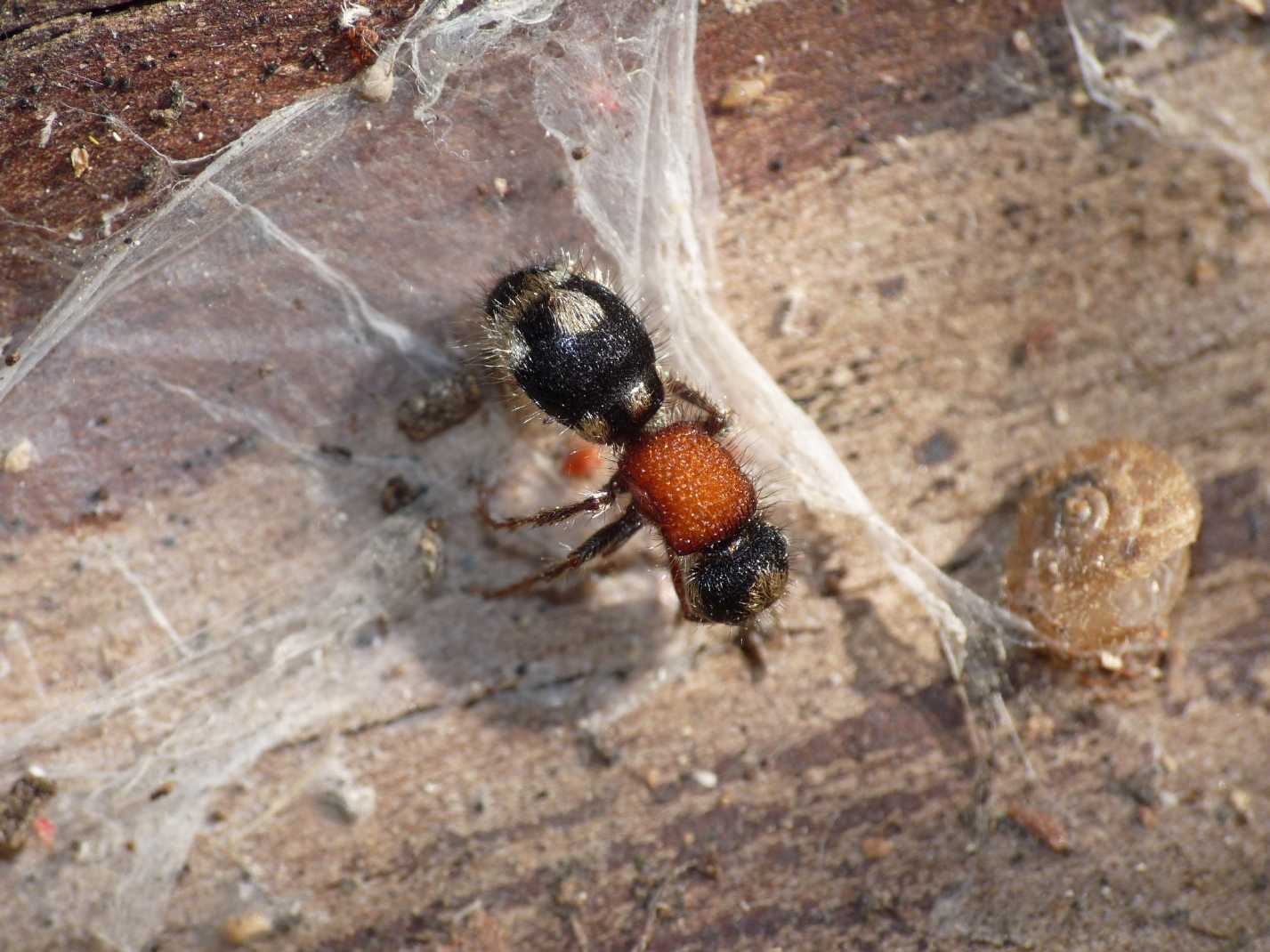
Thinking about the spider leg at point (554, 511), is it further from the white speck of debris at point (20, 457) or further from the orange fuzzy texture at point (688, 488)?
the white speck of debris at point (20, 457)

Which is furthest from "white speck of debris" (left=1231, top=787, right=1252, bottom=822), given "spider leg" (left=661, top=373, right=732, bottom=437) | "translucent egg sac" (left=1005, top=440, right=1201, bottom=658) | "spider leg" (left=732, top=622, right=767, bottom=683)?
"spider leg" (left=661, top=373, right=732, bottom=437)

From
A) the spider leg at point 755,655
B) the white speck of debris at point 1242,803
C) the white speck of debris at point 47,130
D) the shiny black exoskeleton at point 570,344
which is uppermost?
the white speck of debris at point 47,130

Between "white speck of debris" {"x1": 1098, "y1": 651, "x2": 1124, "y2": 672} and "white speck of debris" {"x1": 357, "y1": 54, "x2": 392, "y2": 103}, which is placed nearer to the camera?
"white speck of debris" {"x1": 357, "y1": 54, "x2": 392, "y2": 103}

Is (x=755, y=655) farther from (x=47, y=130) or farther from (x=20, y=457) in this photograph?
(x=47, y=130)

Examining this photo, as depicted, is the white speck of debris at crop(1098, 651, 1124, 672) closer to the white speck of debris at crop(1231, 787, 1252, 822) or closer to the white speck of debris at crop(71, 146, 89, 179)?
the white speck of debris at crop(1231, 787, 1252, 822)

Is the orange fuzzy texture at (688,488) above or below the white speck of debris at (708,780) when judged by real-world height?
above

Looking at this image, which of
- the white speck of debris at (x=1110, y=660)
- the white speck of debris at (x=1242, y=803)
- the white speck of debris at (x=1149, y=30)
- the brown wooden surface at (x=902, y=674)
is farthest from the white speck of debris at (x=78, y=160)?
the white speck of debris at (x=1242, y=803)

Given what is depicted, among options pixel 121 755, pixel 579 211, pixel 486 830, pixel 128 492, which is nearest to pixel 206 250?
pixel 128 492
